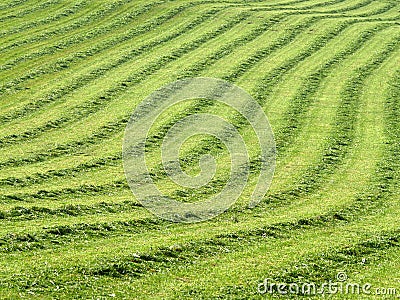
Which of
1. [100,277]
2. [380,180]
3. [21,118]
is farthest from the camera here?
[21,118]

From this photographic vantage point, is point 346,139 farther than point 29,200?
Yes

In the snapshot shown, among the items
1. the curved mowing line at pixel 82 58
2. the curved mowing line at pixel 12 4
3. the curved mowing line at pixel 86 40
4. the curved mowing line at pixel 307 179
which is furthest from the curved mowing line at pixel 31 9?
the curved mowing line at pixel 307 179

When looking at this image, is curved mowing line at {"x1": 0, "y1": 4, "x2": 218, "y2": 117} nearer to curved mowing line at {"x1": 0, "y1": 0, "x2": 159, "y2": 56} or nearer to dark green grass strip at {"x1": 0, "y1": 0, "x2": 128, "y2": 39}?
curved mowing line at {"x1": 0, "y1": 0, "x2": 159, "y2": 56}

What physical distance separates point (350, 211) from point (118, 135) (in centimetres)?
1289

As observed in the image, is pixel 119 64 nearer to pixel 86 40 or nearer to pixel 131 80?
pixel 131 80

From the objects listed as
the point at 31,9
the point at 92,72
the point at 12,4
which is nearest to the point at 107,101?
the point at 92,72

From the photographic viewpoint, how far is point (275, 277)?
67.5 ft

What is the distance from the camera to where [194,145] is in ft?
113

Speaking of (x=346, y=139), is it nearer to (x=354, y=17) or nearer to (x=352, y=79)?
(x=352, y=79)

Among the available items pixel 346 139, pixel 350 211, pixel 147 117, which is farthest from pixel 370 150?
pixel 147 117

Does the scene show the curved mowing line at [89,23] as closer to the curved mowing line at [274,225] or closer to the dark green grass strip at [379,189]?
the dark green grass strip at [379,189]

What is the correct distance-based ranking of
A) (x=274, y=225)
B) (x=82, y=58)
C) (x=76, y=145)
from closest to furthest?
(x=274, y=225)
(x=76, y=145)
(x=82, y=58)

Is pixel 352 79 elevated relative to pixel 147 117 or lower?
lower

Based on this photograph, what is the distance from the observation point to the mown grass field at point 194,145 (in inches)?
825
